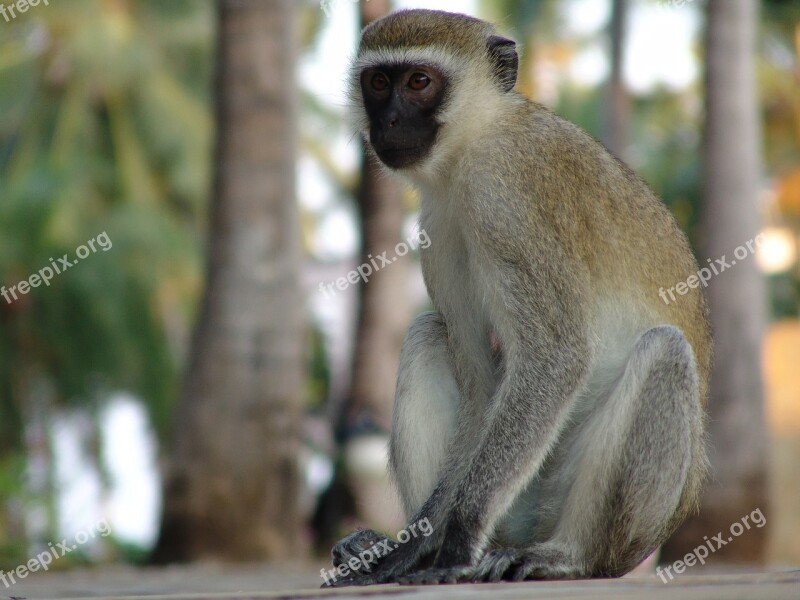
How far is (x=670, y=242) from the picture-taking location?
523 centimetres

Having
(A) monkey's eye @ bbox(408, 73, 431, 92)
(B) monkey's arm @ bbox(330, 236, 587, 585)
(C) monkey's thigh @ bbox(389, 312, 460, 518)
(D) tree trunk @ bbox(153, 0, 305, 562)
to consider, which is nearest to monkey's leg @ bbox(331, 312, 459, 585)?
(C) monkey's thigh @ bbox(389, 312, 460, 518)

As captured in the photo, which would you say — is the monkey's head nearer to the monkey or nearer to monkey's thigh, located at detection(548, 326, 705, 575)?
the monkey

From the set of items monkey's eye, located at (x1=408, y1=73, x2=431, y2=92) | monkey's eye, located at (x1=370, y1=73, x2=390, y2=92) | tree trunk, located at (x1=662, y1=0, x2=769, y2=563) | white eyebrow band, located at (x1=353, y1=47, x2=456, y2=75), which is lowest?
tree trunk, located at (x1=662, y1=0, x2=769, y2=563)

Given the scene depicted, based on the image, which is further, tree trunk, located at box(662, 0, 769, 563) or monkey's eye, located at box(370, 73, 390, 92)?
tree trunk, located at box(662, 0, 769, 563)

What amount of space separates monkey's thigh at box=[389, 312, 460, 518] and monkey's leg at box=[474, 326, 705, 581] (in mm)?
656

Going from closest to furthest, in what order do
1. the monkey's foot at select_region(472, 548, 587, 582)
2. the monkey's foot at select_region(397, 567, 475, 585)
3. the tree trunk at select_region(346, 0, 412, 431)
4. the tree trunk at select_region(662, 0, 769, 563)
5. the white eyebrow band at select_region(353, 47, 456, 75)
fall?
the monkey's foot at select_region(397, 567, 475, 585) < the monkey's foot at select_region(472, 548, 587, 582) < the white eyebrow band at select_region(353, 47, 456, 75) < the tree trunk at select_region(662, 0, 769, 563) < the tree trunk at select_region(346, 0, 412, 431)

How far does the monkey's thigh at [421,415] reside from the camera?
5047mm

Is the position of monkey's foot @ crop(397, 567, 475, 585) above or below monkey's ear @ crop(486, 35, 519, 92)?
below

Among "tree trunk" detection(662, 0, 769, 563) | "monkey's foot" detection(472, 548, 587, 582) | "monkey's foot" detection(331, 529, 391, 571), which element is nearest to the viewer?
"monkey's foot" detection(472, 548, 587, 582)

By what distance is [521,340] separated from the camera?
15.4 ft

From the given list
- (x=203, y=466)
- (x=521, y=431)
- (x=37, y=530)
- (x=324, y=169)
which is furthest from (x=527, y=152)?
(x=324, y=169)

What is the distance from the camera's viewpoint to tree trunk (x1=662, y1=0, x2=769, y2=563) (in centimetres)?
1159

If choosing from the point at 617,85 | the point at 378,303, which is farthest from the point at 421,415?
the point at 617,85

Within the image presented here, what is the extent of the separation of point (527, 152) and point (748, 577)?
1.96 meters
